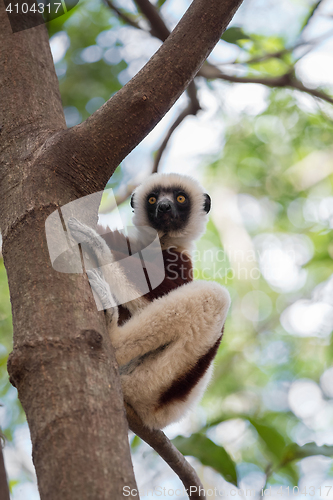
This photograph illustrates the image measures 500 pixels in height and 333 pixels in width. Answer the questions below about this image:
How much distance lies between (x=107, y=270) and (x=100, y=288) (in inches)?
14.8

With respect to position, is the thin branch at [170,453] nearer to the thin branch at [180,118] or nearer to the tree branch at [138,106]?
the tree branch at [138,106]

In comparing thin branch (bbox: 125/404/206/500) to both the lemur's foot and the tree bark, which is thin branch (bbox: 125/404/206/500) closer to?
the lemur's foot

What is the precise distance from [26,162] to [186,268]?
81.5 inches

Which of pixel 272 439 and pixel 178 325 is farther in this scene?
pixel 272 439

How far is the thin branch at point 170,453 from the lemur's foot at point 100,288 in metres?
0.79

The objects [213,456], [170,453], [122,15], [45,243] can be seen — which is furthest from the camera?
[122,15]

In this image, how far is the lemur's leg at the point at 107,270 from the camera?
2287mm

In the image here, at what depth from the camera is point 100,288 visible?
2.64 metres

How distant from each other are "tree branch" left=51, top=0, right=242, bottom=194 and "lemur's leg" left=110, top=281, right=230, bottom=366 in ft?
3.36

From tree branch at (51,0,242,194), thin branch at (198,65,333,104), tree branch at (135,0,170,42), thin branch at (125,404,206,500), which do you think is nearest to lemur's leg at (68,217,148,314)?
tree branch at (51,0,242,194)


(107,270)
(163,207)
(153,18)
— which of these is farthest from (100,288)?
(153,18)

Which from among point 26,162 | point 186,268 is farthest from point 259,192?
point 26,162

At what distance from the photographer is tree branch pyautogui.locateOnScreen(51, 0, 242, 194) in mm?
2324

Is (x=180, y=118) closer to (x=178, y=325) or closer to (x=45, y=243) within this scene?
(x=178, y=325)
